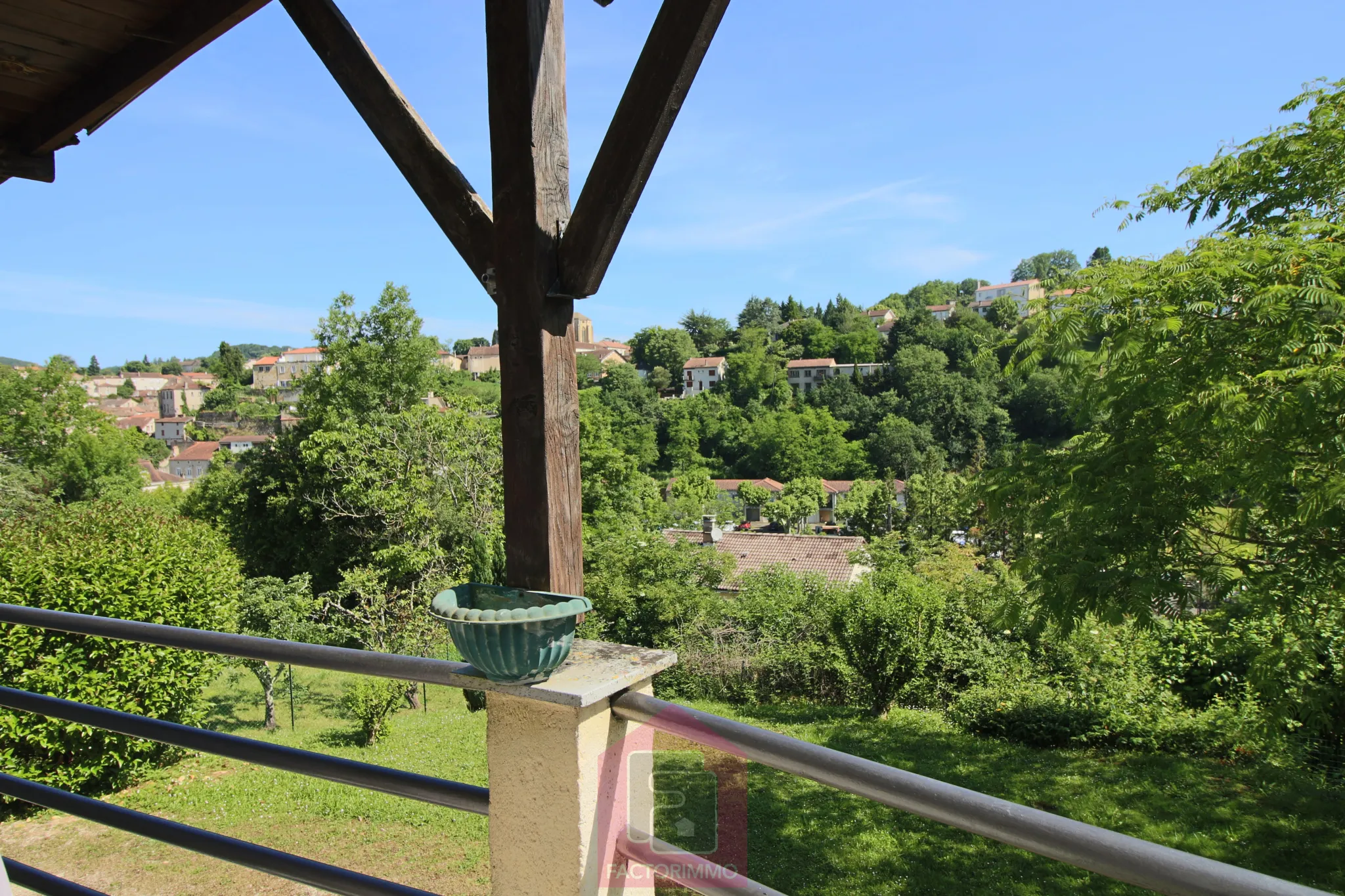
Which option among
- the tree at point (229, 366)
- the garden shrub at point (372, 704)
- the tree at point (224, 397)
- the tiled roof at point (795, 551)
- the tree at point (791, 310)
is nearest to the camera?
the garden shrub at point (372, 704)

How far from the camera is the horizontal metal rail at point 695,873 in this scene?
0.98 metres

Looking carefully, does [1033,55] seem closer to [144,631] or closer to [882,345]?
[144,631]

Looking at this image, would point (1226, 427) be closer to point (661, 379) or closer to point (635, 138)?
point (635, 138)

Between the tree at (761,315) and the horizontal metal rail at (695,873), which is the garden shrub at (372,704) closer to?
the horizontal metal rail at (695,873)

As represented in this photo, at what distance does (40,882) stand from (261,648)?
799mm

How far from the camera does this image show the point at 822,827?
5.37 metres

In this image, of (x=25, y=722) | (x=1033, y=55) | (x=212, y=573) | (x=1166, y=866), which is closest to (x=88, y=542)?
(x=212, y=573)

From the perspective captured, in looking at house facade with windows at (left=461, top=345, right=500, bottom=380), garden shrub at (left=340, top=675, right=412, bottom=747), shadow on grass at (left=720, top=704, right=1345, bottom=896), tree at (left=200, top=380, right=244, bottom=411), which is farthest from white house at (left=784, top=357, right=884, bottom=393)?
shadow on grass at (left=720, top=704, right=1345, bottom=896)

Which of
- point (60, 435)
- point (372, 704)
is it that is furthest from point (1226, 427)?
point (60, 435)

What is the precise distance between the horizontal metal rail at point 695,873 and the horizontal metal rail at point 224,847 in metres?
0.37

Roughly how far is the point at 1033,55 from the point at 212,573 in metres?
7.32

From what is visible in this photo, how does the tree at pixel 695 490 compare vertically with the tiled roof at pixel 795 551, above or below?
above

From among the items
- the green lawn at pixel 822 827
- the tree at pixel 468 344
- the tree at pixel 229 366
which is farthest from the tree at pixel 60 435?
the tree at pixel 468 344

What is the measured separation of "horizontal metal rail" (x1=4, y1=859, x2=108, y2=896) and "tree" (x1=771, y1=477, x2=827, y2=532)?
47400mm
